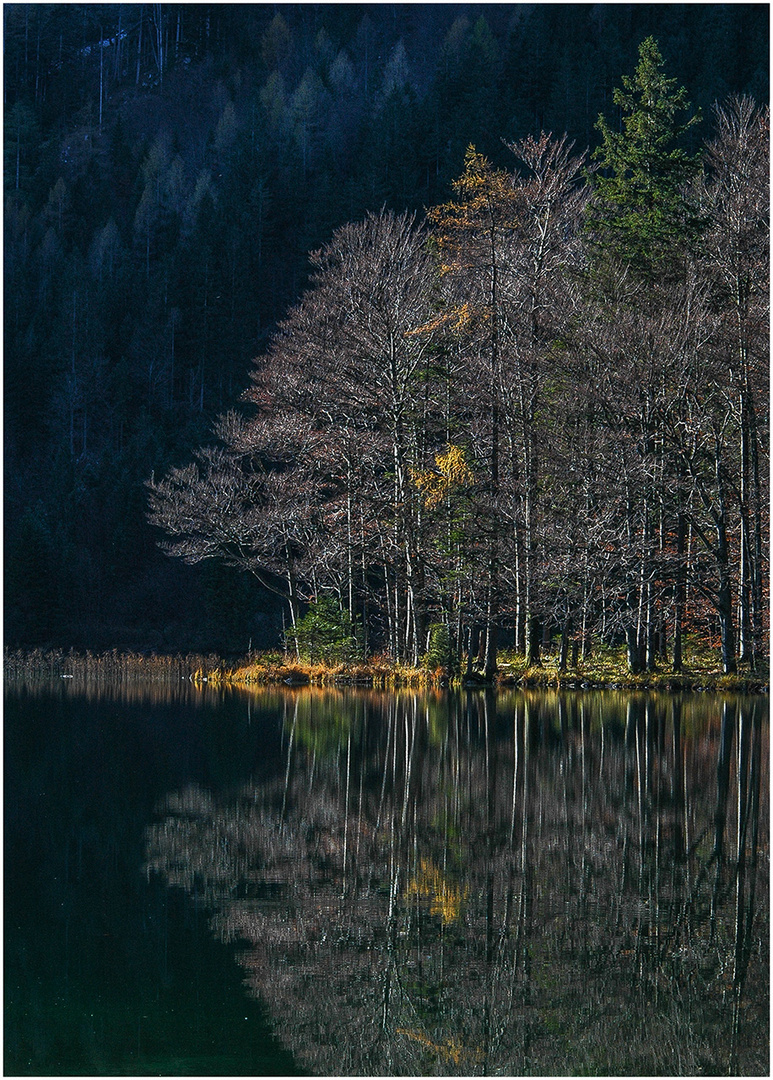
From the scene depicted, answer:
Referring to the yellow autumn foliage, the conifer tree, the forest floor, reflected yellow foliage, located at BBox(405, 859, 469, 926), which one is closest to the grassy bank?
the forest floor

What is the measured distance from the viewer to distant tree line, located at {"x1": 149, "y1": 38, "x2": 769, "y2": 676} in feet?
89.6

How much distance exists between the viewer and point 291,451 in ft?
117

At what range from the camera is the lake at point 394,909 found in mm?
6680

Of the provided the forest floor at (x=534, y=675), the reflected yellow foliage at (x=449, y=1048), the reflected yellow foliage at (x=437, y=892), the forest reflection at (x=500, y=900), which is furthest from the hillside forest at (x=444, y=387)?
the reflected yellow foliage at (x=449, y=1048)

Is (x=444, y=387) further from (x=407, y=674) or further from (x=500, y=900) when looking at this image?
(x=500, y=900)

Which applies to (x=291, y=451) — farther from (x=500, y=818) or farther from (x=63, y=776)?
(x=500, y=818)

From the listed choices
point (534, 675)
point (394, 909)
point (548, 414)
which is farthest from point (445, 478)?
point (394, 909)

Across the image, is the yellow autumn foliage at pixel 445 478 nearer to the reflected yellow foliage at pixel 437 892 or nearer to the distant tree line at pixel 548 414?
the distant tree line at pixel 548 414

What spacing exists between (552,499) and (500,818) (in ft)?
60.2

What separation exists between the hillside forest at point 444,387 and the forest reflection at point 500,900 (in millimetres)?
12215

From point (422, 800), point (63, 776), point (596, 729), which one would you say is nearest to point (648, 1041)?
point (422, 800)

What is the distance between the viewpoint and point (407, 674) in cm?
2997

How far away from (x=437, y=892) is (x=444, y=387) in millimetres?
24916

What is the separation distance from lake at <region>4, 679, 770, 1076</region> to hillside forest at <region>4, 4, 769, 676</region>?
11747 mm
